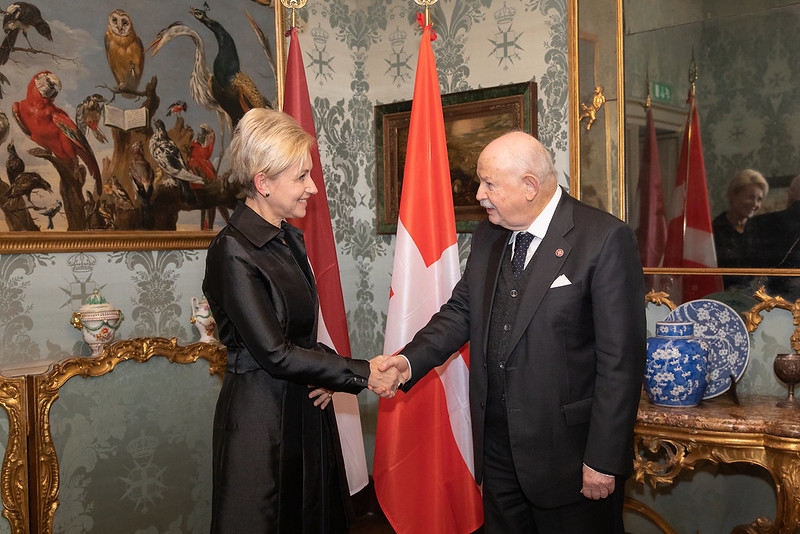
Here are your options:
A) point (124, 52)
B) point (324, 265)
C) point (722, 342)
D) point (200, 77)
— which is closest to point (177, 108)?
point (200, 77)

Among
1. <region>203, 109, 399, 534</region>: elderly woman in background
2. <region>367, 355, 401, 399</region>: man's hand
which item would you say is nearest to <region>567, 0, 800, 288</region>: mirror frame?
<region>367, 355, 401, 399</region>: man's hand

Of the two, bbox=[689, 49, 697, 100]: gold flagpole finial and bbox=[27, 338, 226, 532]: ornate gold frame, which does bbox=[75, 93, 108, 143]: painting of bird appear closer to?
bbox=[27, 338, 226, 532]: ornate gold frame

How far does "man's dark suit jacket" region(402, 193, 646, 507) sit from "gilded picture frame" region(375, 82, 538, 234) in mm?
1520

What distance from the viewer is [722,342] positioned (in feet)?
9.81

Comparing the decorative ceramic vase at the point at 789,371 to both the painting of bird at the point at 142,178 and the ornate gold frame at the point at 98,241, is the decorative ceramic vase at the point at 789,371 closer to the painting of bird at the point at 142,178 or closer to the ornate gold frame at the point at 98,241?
the ornate gold frame at the point at 98,241

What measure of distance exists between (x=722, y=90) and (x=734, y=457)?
4.66 ft

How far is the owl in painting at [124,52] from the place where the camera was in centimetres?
309

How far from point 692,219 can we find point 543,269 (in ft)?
3.84

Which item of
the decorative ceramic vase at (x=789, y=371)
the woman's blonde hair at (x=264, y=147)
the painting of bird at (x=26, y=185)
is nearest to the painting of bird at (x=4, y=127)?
the painting of bird at (x=26, y=185)

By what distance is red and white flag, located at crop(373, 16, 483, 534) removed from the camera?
10.5 ft

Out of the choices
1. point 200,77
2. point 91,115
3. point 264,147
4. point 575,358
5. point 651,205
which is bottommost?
point 575,358

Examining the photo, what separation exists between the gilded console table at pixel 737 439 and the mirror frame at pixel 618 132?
509 millimetres

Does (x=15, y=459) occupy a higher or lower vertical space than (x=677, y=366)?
lower

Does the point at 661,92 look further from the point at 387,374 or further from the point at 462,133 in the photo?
the point at 387,374
